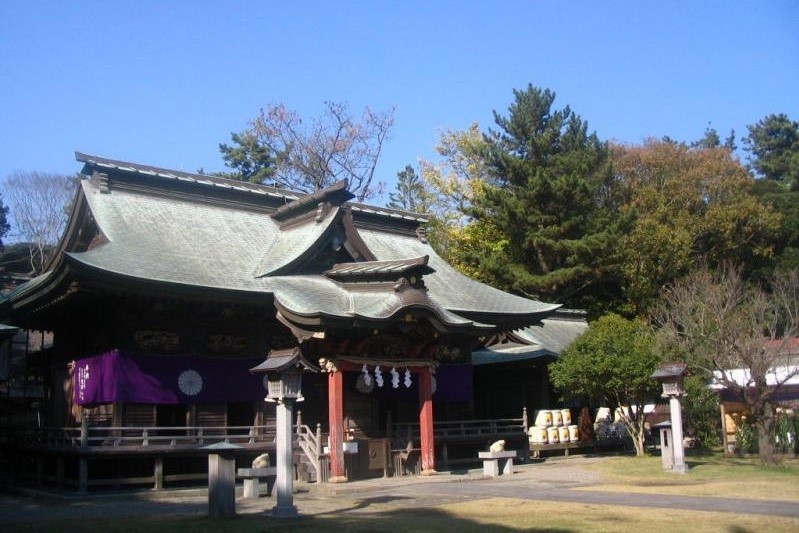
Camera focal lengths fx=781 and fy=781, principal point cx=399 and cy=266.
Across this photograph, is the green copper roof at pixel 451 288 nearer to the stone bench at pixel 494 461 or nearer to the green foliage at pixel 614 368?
the green foliage at pixel 614 368

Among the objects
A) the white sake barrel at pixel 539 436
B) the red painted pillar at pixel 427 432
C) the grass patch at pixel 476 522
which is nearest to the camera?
the grass patch at pixel 476 522

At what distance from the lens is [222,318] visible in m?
22.0

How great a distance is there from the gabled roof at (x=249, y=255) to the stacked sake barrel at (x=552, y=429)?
5276 mm

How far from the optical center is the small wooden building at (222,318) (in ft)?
66.4

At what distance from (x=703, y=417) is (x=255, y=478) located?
1949 centimetres

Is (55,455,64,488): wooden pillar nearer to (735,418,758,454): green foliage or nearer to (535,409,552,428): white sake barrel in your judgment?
(535,409,552,428): white sake barrel

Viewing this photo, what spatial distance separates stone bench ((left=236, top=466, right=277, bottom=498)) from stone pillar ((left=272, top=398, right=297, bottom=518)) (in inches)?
73.4

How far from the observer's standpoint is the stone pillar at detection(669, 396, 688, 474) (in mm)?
20641

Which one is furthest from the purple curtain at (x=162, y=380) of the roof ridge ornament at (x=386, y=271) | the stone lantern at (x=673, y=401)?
the stone lantern at (x=673, y=401)

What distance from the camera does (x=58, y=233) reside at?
181 ft

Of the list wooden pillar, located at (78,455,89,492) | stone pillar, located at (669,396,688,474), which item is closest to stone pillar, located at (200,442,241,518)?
wooden pillar, located at (78,455,89,492)

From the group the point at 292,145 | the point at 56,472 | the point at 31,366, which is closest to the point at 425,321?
the point at 56,472

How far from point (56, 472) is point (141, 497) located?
15.9 feet

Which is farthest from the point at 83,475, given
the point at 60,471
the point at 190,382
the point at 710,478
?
the point at 710,478
